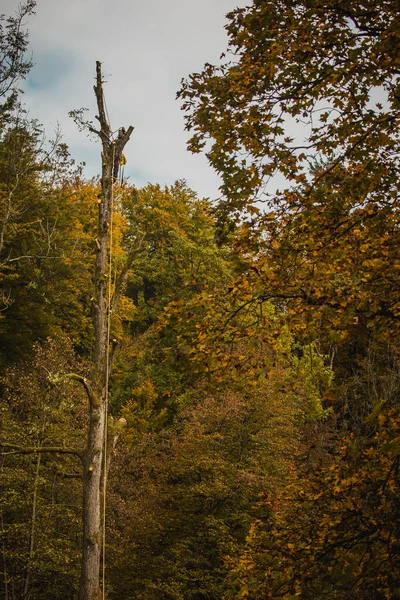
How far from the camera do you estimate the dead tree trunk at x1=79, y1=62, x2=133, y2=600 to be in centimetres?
620

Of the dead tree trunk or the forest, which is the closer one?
the forest

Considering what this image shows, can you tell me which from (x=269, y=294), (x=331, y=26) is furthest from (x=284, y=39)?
(x=269, y=294)

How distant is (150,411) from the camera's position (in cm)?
1998

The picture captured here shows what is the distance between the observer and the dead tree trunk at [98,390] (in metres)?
6.20

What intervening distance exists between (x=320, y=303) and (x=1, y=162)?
17774 mm

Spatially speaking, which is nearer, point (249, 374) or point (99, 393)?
point (249, 374)

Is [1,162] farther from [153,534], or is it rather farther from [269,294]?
[269,294]

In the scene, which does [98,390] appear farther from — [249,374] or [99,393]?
[249,374]

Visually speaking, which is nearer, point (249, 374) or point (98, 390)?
point (249, 374)

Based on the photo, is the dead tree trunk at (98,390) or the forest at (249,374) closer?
the forest at (249,374)

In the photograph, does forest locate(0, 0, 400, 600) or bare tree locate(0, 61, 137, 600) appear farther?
bare tree locate(0, 61, 137, 600)

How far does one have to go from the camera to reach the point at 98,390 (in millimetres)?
6664

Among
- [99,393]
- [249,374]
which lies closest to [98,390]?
[99,393]

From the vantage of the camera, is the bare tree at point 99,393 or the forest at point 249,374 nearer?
the forest at point 249,374
